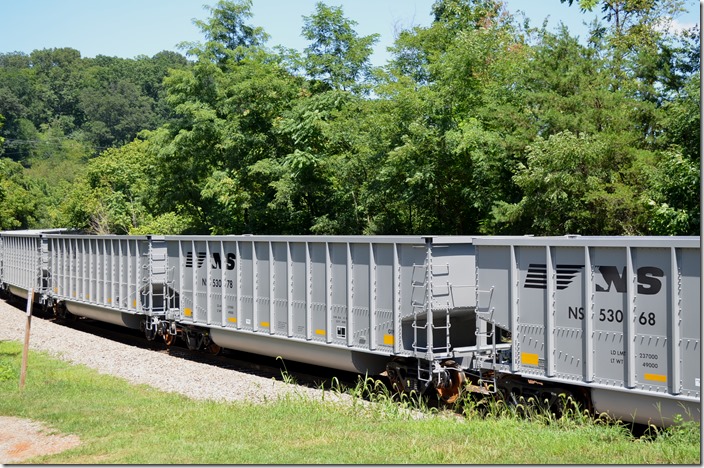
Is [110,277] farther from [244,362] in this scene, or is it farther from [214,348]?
[244,362]

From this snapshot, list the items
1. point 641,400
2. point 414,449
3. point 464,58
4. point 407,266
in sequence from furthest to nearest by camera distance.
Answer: point 464,58, point 407,266, point 641,400, point 414,449

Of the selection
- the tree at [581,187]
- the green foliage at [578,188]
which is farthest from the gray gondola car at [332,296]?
the tree at [581,187]

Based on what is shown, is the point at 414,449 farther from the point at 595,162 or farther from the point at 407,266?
the point at 595,162

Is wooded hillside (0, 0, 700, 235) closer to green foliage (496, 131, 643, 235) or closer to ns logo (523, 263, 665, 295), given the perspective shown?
green foliage (496, 131, 643, 235)

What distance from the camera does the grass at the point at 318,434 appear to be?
868 cm

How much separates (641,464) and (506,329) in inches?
190

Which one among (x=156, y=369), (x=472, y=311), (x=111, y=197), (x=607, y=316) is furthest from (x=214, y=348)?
(x=111, y=197)

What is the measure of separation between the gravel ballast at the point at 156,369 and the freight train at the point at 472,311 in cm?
105

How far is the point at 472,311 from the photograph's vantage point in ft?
44.9

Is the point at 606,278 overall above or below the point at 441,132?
below

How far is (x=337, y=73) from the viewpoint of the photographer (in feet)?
115

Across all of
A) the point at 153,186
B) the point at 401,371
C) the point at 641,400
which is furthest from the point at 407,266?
the point at 153,186

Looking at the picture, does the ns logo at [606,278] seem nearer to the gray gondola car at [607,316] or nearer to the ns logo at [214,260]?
the gray gondola car at [607,316]

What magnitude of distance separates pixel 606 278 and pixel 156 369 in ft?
39.5
